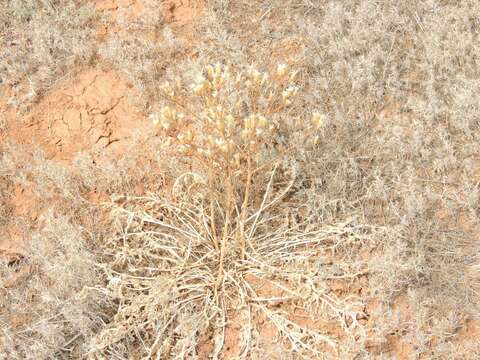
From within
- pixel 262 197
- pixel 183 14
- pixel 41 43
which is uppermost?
pixel 41 43

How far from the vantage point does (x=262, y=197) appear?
3.82 m

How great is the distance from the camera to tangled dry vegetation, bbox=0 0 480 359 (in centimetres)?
315

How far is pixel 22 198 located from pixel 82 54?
1.38 meters

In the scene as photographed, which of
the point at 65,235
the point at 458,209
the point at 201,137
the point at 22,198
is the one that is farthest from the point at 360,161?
the point at 22,198

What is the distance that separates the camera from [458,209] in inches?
143

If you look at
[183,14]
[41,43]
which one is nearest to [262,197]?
[183,14]

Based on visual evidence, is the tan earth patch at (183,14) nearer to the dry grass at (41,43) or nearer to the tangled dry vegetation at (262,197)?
the tangled dry vegetation at (262,197)

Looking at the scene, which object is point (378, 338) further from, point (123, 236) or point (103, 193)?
point (103, 193)

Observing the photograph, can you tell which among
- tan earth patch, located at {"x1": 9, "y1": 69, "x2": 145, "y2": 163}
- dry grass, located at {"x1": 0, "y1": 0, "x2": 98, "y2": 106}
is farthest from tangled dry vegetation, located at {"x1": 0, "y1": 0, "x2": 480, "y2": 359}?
tan earth patch, located at {"x1": 9, "y1": 69, "x2": 145, "y2": 163}

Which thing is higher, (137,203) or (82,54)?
(82,54)

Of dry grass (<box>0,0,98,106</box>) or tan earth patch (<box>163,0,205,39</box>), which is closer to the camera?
dry grass (<box>0,0,98,106</box>)

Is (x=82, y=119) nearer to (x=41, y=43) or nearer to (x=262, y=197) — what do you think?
(x=41, y=43)

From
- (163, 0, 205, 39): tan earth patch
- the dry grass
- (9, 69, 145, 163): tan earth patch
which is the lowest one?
(9, 69, 145, 163): tan earth patch

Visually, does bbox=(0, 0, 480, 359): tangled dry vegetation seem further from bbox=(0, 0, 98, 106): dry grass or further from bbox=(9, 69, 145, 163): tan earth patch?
bbox=(9, 69, 145, 163): tan earth patch
